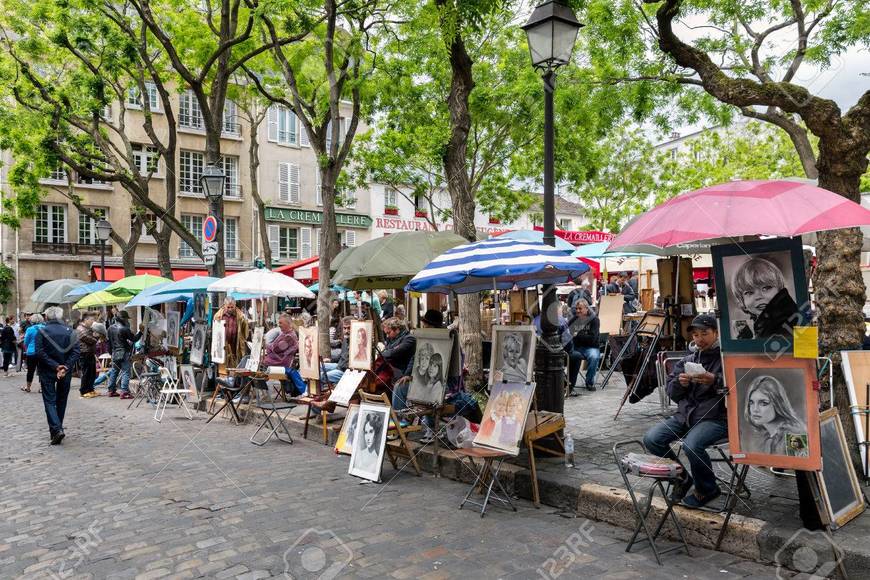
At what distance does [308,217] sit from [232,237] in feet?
13.5

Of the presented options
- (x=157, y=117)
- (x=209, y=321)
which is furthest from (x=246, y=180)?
(x=209, y=321)

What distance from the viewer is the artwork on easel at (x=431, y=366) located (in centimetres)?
730

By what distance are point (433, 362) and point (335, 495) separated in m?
1.87

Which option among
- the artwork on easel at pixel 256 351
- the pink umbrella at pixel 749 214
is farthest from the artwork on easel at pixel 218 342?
the pink umbrella at pixel 749 214

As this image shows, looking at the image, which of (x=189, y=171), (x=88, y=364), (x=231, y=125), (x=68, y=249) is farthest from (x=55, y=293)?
(x=231, y=125)

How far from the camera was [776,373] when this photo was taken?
4621 mm

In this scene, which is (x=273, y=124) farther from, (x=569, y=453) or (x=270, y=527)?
(x=270, y=527)

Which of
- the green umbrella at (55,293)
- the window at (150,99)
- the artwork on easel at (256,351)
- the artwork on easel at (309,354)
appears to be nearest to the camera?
the artwork on easel at (309,354)

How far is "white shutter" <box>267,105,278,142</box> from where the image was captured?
34.1 m

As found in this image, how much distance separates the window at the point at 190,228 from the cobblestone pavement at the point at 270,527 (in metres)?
24.5

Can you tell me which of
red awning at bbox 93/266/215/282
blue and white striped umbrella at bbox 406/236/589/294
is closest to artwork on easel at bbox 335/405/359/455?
blue and white striped umbrella at bbox 406/236/589/294

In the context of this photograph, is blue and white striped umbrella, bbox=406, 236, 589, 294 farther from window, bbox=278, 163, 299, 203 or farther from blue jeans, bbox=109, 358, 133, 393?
window, bbox=278, 163, 299, 203

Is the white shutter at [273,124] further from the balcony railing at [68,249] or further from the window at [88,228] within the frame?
the balcony railing at [68,249]

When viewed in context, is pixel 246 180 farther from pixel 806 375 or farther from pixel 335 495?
pixel 806 375
